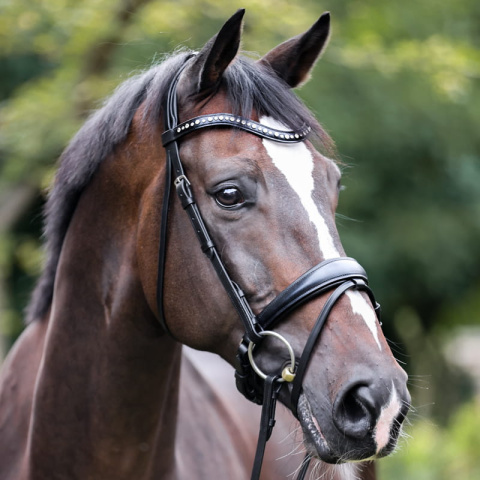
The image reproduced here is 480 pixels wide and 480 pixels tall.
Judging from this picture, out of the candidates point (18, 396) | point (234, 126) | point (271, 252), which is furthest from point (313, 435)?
point (18, 396)

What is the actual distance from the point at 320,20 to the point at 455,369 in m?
18.6

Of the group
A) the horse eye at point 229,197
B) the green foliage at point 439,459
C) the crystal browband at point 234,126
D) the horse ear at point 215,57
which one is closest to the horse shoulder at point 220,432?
the horse eye at point 229,197

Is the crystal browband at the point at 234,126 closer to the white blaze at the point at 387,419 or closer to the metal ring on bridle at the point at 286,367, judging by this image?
the metal ring on bridle at the point at 286,367

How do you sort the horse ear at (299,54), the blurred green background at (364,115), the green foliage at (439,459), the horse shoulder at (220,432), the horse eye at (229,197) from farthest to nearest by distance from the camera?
the green foliage at (439,459) → the blurred green background at (364,115) → the horse shoulder at (220,432) → the horse ear at (299,54) → the horse eye at (229,197)

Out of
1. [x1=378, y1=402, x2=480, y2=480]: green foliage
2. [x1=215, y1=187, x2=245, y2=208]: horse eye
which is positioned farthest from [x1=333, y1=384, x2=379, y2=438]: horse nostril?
[x1=378, y1=402, x2=480, y2=480]: green foliage

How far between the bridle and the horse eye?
92 millimetres

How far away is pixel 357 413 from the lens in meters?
1.98

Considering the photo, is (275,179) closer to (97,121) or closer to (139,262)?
(139,262)

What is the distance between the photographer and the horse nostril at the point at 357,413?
192 centimetres

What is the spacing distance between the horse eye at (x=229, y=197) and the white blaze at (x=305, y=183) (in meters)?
0.15

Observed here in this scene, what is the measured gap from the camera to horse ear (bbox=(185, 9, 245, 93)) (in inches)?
89.2

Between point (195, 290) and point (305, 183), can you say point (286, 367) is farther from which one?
point (305, 183)

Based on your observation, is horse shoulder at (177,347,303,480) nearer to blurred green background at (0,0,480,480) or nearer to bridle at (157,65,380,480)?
bridle at (157,65,380,480)

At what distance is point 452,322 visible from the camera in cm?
1772
